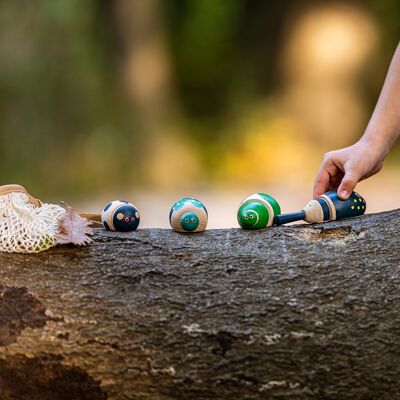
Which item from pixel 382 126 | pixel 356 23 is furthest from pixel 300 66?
pixel 382 126

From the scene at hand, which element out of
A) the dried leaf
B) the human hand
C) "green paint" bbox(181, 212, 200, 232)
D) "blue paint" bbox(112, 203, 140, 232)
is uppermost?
the human hand

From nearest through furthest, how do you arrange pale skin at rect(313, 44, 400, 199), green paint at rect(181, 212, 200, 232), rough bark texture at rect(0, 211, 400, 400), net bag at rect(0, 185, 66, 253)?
rough bark texture at rect(0, 211, 400, 400), net bag at rect(0, 185, 66, 253), green paint at rect(181, 212, 200, 232), pale skin at rect(313, 44, 400, 199)

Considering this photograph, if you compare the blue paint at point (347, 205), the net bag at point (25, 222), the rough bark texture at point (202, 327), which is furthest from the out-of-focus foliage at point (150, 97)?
the rough bark texture at point (202, 327)

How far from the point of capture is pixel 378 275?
160cm

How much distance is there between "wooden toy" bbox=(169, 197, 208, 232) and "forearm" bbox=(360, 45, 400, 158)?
527mm

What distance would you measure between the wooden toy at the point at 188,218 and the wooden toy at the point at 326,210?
20 cm

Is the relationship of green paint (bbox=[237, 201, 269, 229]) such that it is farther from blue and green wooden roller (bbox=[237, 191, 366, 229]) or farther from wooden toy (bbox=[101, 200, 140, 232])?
wooden toy (bbox=[101, 200, 140, 232])

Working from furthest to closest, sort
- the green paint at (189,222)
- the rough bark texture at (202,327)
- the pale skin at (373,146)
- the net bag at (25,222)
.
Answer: the pale skin at (373,146), the green paint at (189,222), the net bag at (25,222), the rough bark texture at (202,327)

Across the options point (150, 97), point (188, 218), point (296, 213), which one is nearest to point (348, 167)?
point (296, 213)

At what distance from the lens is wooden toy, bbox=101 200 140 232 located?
6.11ft

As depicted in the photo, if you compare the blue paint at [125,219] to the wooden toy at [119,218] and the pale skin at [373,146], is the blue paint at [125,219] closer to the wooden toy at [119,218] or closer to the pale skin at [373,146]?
the wooden toy at [119,218]

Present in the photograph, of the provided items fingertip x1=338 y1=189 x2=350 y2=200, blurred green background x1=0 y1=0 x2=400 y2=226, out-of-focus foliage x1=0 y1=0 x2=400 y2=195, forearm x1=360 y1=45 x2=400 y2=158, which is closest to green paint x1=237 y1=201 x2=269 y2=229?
fingertip x1=338 y1=189 x2=350 y2=200

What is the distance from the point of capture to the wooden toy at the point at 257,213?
1850mm

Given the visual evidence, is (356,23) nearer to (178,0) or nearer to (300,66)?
(300,66)
